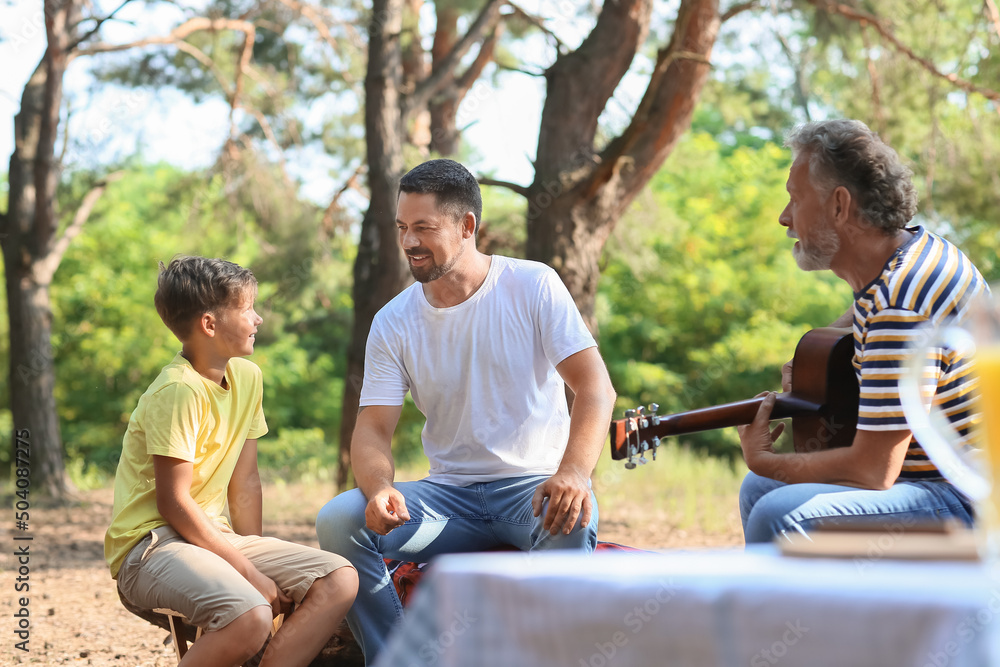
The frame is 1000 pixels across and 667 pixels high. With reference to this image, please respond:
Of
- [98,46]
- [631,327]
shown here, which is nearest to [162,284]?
[98,46]

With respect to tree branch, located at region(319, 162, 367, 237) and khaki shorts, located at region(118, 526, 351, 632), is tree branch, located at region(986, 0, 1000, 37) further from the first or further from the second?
tree branch, located at region(319, 162, 367, 237)

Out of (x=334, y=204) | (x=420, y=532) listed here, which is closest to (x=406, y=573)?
(x=420, y=532)

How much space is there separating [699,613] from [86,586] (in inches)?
198

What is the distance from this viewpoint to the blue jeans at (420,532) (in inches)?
102

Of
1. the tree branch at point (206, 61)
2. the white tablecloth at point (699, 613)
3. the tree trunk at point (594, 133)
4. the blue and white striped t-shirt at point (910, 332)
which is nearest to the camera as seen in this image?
the white tablecloth at point (699, 613)

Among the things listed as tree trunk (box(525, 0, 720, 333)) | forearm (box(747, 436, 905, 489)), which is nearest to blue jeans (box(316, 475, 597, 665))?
forearm (box(747, 436, 905, 489))

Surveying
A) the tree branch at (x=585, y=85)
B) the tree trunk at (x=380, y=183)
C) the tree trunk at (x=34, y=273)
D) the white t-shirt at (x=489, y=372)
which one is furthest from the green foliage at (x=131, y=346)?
the white t-shirt at (x=489, y=372)

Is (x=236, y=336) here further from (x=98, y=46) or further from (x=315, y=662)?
(x=98, y=46)

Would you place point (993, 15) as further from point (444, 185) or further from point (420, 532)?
point (420, 532)

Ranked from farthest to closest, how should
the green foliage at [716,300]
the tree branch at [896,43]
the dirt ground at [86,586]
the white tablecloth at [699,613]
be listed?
the green foliage at [716,300] < the tree branch at [896,43] < the dirt ground at [86,586] < the white tablecloth at [699,613]

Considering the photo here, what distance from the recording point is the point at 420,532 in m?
2.67

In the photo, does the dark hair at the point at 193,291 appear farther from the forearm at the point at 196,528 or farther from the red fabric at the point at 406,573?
the red fabric at the point at 406,573

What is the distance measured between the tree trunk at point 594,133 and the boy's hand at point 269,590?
13.4ft

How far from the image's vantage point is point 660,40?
997 centimetres
